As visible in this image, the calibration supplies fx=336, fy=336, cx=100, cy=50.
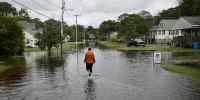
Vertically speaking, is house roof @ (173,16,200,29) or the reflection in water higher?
house roof @ (173,16,200,29)

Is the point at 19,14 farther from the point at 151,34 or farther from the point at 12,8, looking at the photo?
the point at 151,34

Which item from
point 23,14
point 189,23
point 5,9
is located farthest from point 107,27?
point 189,23

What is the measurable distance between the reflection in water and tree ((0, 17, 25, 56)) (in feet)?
95.8

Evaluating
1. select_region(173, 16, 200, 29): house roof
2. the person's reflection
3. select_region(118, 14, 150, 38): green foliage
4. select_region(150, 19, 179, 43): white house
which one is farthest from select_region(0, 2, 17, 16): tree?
the person's reflection

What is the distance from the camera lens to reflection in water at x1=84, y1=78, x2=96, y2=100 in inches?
488

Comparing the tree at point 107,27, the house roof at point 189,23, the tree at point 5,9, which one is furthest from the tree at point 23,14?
the house roof at point 189,23

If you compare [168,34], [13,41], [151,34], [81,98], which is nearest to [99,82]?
[81,98]

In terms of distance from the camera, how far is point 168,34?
308ft

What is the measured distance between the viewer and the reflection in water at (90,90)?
12391 millimetres

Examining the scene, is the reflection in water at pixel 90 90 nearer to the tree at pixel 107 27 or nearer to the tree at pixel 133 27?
the tree at pixel 133 27

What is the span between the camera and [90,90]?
14031 mm

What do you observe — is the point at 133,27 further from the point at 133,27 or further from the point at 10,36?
the point at 10,36

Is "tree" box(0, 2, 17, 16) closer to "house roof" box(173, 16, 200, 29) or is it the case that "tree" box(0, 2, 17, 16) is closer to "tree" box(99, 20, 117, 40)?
"tree" box(99, 20, 117, 40)

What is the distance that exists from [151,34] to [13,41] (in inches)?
2482
